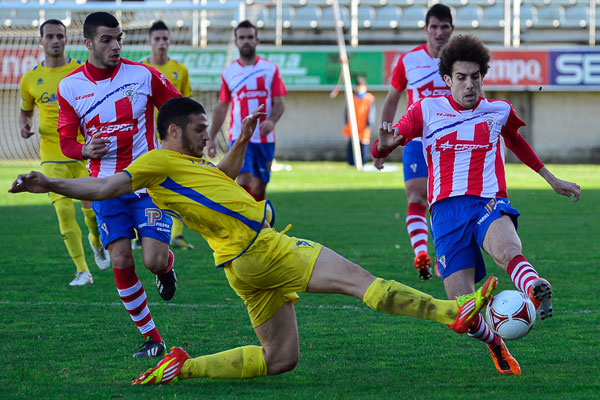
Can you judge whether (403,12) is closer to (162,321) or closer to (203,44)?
(203,44)

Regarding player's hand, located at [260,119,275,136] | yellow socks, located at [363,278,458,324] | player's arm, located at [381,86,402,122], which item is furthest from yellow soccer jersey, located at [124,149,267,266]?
player's hand, located at [260,119,275,136]

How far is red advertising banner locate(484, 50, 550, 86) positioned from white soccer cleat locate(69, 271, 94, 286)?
17.5 meters

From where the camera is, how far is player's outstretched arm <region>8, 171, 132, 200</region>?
427cm

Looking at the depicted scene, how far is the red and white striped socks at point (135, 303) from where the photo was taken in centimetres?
567

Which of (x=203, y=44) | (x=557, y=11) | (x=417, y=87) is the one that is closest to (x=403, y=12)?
(x=557, y=11)

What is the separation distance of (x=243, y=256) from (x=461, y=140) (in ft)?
5.26

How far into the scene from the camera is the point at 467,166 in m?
5.29

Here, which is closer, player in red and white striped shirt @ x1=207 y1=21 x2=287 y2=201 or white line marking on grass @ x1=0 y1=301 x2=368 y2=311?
white line marking on grass @ x1=0 y1=301 x2=368 y2=311

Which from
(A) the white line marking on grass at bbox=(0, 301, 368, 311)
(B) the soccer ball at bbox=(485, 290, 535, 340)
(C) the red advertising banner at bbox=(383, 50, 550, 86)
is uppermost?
(C) the red advertising banner at bbox=(383, 50, 550, 86)

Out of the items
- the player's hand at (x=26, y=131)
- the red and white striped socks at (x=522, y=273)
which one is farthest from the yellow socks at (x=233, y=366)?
the player's hand at (x=26, y=131)

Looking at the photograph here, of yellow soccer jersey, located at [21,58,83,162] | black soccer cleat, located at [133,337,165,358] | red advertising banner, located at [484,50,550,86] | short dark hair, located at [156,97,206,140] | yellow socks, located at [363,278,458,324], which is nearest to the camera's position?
yellow socks, located at [363,278,458,324]

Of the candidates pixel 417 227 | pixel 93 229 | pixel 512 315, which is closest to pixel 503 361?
pixel 512 315

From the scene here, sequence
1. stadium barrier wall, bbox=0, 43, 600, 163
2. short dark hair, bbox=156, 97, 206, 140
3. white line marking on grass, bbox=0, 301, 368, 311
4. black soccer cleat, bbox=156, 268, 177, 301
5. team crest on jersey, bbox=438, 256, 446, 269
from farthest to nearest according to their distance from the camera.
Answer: stadium barrier wall, bbox=0, 43, 600, 163
white line marking on grass, bbox=0, 301, 368, 311
black soccer cleat, bbox=156, 268, 177, 301
team crest on jersey, bbox=438, 256, 446, 269
short dark hair, bbox=156, 97, 206, 140

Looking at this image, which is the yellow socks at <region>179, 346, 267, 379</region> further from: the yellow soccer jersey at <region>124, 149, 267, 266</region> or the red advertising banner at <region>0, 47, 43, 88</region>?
the red advertising banner at <region>0, 47, 43, 88</region>
